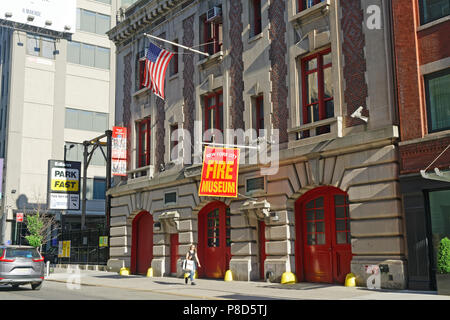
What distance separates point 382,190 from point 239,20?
1106 centimetres

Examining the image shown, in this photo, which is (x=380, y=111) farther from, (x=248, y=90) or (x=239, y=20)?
(x=239, y=20)

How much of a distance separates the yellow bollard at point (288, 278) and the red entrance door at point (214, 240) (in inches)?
179

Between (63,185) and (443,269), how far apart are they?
97.7 ft

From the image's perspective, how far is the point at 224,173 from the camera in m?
22.1

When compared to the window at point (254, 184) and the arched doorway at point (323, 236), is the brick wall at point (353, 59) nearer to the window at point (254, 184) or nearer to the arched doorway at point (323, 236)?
the arched doorway at point (323, 236)

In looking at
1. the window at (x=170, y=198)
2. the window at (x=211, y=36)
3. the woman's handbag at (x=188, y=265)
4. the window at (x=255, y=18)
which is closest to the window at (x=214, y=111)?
the window at (x=211, y=36)

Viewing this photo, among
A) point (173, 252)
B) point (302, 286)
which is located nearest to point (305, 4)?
point (302, 286)

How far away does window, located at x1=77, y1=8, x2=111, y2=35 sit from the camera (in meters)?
62.5

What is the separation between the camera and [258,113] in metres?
23.8

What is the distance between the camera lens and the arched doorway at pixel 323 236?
65.4 ft

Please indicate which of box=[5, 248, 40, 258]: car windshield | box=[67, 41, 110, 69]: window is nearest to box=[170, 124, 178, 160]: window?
box=[5, 248, 40, 258]: car windshield

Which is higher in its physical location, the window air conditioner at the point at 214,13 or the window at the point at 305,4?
the window air conditioner at the point at 214,13
